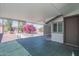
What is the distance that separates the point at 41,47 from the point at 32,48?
0.47 meters

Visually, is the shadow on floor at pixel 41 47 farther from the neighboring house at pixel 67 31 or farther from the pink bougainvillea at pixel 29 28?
the neighboring house at pixel 67 31

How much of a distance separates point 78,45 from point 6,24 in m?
4.08

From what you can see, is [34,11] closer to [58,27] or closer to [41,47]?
[41,47]

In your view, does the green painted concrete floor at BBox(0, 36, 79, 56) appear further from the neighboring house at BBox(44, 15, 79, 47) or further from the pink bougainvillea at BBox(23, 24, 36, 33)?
the neighboring house at BBox(44, 15, 79, 47)

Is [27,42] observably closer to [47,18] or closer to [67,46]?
[47,18]

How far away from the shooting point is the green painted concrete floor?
8.34 m

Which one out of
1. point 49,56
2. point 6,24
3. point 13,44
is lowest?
point 49,56

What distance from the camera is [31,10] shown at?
27.6 ft

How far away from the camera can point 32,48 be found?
8.87 metres

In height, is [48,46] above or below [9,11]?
below

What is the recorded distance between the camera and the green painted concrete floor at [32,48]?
328 inches

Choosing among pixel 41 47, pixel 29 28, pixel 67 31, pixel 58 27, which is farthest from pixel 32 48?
pixel 58 27

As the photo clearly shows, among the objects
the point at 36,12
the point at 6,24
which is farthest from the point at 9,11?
the point at 36,12

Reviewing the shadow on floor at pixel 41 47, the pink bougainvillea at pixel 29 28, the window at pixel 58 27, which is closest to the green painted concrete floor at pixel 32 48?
the shadow on floor at pixel 41 47
